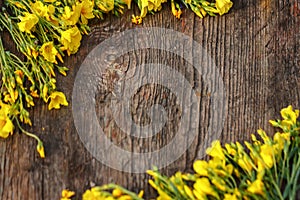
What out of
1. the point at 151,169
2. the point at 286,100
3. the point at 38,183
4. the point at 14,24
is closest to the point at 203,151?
the point at 151,169

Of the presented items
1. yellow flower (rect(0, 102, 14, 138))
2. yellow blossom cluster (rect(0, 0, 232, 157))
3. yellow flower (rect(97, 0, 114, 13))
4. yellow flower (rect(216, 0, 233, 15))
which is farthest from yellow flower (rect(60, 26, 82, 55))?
yellow flower (rect(216, 0, 233, 15))

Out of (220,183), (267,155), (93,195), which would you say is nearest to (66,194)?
(93,195)

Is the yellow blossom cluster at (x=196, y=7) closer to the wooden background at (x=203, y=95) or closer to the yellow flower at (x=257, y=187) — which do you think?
the wooden background at (x=203, y=95)

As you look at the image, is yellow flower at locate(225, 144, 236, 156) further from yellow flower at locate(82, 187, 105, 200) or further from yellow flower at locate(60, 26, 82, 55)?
yellow flower at locate(60, 26, 82, 55)

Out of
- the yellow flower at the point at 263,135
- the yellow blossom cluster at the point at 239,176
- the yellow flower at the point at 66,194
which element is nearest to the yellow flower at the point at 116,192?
the yellow blossom cluster at the point at 239,176

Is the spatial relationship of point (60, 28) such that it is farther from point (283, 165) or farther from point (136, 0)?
point (283, 165)
